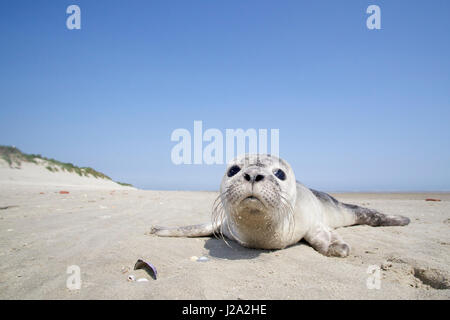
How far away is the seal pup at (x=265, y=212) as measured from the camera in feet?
9.14

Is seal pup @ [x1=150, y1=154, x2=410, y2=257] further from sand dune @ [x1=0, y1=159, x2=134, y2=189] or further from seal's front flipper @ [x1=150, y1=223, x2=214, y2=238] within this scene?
sand dune @ [x1=0, y1=159, x2=134, y2=189]

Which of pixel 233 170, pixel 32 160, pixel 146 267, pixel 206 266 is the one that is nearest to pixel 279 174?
pixel 233 170

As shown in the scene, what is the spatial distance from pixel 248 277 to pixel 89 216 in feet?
13.8

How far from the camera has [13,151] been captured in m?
17.7

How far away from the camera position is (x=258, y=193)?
272cm

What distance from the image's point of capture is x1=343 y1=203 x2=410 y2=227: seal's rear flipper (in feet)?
17.9

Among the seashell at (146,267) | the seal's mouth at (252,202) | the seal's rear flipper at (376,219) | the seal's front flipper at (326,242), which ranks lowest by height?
the seal's rear flipper at (376,219)

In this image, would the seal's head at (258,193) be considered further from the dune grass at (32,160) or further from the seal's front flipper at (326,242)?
the dune grass at (32,160)

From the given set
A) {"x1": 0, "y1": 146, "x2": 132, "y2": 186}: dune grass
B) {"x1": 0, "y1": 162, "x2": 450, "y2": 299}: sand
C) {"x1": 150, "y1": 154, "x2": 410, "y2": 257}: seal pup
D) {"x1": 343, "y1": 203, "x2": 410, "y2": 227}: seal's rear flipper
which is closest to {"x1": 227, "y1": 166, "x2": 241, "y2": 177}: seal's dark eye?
{"x1": 150, "y1": 154, "x2": 410, "y2": 257}: seal pup

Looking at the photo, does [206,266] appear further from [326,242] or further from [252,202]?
[326,242]

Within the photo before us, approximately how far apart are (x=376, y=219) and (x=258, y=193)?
3.85m

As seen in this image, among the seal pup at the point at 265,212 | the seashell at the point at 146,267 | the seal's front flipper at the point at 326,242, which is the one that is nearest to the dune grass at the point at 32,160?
the seal pup at the point at 265,212

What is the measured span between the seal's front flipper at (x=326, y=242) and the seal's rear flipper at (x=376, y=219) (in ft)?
6.95

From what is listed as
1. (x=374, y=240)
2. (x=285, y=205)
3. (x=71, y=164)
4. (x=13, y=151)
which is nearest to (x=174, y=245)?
(x=285, y=205)
